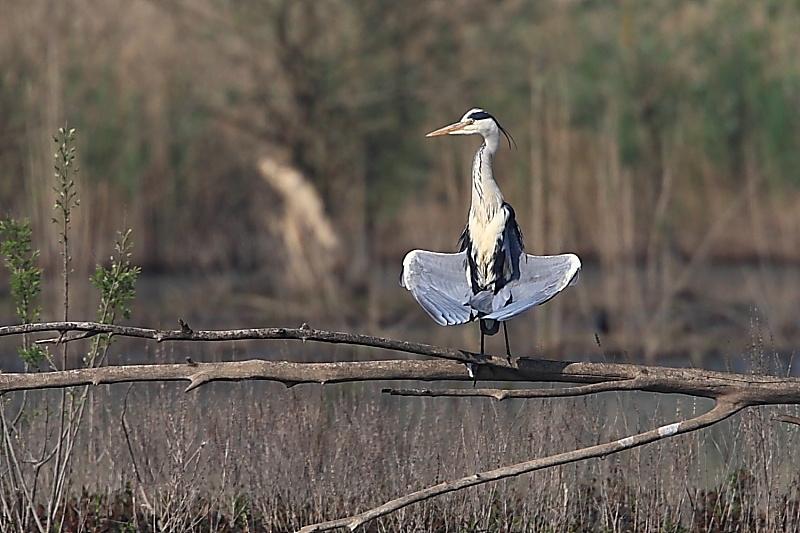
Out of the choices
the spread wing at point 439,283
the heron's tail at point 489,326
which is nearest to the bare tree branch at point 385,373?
the spread wing at point 439,283

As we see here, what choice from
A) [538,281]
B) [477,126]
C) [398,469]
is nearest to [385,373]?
[538,281]

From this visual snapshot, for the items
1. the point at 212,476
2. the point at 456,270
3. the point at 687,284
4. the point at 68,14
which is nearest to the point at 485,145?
the point at 456,270

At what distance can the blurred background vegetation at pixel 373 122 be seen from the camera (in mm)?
13338

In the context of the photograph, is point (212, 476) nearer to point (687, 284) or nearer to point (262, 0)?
point (687, 284)

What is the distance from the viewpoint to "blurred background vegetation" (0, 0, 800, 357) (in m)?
13.3

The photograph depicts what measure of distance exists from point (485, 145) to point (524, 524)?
1501 millimetres

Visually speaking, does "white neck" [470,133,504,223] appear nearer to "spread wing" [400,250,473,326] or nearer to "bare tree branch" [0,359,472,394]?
"spread wing" [400,250,473,326]

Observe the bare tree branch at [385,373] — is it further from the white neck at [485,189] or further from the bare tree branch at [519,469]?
the white neck at [485,189]

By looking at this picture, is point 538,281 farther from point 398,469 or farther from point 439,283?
point 398,469

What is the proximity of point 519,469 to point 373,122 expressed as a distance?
37.5 ft

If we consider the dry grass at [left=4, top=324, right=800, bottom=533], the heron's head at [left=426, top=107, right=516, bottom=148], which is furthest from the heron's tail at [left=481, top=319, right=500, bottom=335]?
the dry grass at [left=4, top=324, right=800, bottom=533]

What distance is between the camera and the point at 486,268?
4312mm

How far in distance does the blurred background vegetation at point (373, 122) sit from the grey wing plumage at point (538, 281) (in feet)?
26.6

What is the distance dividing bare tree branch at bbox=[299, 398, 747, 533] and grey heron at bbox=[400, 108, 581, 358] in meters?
0.45
